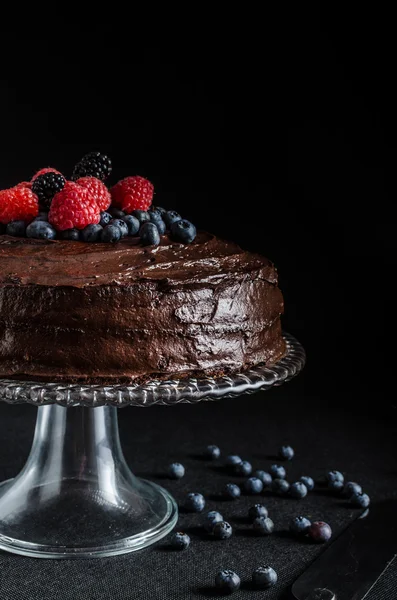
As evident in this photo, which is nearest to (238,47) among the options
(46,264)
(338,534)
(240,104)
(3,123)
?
(240,104)

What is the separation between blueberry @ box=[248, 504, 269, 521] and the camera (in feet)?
10.7

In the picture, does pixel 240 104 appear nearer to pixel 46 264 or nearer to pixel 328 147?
pixel 328 147

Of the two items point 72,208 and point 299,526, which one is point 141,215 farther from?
point 299,526

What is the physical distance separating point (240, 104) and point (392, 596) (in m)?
2.23

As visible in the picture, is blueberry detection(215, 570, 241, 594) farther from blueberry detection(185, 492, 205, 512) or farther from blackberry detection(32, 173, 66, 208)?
blackberry detection(32, 173, 66, 208)

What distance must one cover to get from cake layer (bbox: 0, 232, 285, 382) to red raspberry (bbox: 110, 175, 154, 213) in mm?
213

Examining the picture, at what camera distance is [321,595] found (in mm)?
2744

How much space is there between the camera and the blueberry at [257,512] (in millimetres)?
3262

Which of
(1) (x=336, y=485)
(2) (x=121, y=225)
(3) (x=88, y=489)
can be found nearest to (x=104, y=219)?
(2) (x=121, y=225)

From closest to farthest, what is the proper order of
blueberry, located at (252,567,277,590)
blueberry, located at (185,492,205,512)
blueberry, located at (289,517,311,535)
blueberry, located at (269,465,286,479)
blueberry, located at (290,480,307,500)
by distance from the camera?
1. blueberry, located at (252,567,277,590)
2. blueberry, located at (289,517,311,535)
3. blueberry, located at (185,492,205,512)
4. blueberry, located at (290,480,307,500)
5. blueberry, located at (269,465,286,479)

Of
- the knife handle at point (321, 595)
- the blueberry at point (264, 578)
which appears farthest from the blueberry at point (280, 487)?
the knife handle at point (321, 595)

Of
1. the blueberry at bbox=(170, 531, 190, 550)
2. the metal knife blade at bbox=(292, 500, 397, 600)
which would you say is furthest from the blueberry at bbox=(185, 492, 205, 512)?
the metal knife blade at bbox=(292, 500, 397, 600)

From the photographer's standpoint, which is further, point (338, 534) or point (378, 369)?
point (378, 369)

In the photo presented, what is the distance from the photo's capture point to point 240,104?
4332 millimetres
